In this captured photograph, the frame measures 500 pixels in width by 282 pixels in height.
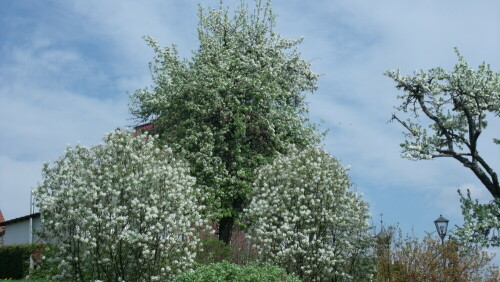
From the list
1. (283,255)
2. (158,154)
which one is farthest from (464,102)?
(158,154)

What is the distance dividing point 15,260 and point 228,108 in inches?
652

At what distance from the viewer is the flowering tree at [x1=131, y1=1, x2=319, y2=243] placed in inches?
979

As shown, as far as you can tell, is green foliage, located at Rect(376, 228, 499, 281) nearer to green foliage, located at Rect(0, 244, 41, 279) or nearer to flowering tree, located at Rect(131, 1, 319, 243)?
flowering tree, located at Rect(131, 1, 319, 243)


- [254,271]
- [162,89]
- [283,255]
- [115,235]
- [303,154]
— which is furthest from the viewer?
[162,89]

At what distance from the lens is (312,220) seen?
18391mm

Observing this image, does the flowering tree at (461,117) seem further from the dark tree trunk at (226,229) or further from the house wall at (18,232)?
the house wall at (18,232)

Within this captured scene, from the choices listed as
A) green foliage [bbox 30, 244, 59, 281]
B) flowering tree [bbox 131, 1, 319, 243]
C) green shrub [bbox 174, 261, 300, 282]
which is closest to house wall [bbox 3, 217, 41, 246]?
flowering tree [bbox 131, 1, 319, 243]

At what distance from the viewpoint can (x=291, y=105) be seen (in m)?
29.6

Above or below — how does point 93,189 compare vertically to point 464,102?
below

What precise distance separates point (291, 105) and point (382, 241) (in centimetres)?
1071

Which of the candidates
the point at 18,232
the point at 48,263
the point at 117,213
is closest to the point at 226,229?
the point at 48,263

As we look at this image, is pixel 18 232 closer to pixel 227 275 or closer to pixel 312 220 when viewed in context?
pixel 312 220

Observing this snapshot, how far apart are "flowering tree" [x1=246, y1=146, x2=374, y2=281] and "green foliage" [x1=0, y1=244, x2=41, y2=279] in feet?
60.2

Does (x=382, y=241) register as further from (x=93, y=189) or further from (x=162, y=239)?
(x=93, y=189)
